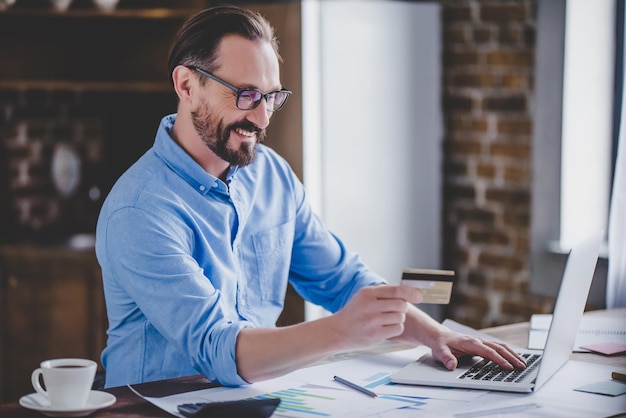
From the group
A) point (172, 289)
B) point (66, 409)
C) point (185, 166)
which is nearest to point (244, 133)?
point (185, 166)

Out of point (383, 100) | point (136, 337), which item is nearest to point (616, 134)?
point (383, 100)

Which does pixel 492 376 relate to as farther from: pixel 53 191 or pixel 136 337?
pixel 53 191

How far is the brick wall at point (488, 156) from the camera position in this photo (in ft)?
11.5

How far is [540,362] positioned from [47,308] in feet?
7.72

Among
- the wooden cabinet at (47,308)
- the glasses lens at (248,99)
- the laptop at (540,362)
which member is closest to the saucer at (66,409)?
the laptop at (540,362)

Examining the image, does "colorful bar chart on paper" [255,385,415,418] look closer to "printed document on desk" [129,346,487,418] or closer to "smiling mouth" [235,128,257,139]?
"printed document on desk" [129,346,487,418]

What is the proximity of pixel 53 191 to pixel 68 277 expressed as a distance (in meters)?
0.67

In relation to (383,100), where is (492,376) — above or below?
below

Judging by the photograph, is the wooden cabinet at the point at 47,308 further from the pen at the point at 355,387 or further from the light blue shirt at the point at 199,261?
the pen at the point at 355,387

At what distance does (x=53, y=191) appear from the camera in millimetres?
4047

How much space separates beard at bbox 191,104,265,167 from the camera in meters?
1.89

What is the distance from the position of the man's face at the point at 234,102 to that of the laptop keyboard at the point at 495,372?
2.10ft

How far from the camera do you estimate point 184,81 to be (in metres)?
1.94

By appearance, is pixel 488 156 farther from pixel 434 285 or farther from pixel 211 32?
pixel 434 285
